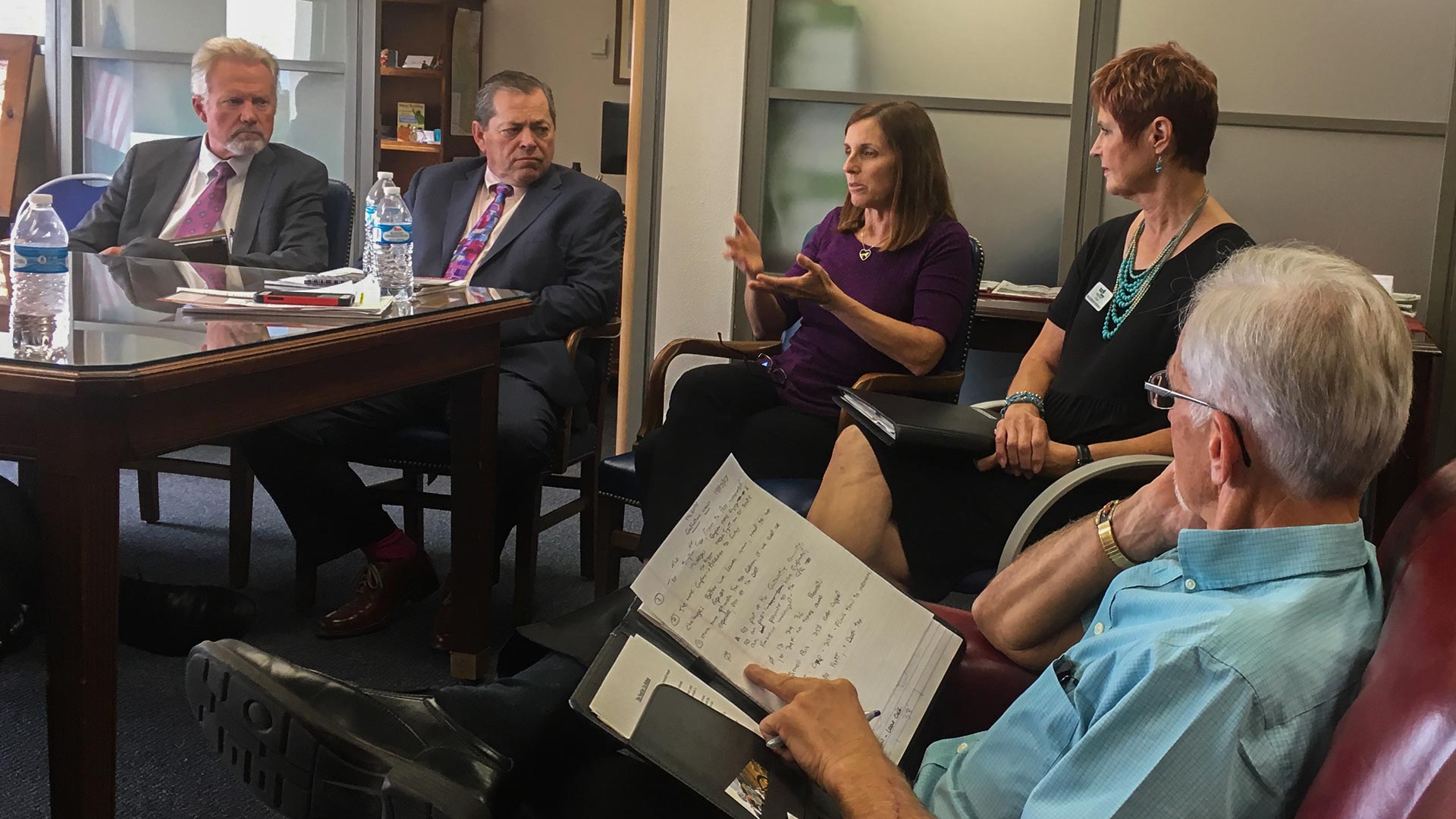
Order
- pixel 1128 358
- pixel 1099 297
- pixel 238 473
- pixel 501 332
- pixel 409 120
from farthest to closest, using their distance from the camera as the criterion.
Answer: pixel 409 120 → pixel 238 473 → pixel 501 332 → pixel 1099 297 → pixel 1128 358

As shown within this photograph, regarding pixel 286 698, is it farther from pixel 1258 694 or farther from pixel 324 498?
pixel 324 498

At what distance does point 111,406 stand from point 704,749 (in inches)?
32.8

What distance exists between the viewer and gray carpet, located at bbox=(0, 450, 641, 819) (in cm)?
194

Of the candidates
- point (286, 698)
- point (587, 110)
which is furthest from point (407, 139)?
point (286, 698)

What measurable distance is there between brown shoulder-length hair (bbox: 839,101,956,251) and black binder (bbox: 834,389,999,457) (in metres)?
0.61

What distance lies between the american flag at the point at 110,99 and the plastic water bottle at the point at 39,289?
9.53ft

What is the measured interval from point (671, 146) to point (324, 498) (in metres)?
1.54

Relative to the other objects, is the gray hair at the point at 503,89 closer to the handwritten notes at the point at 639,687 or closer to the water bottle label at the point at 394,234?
the water bottle label at the point at 394,234

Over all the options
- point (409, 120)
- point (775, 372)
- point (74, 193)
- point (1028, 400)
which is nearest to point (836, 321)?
point (775, 372)

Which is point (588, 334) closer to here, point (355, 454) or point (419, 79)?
point (355, 454)

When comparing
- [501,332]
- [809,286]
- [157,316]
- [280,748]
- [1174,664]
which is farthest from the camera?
[501,332]

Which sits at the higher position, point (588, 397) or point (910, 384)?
point (910, 384)

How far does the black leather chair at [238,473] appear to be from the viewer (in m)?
2.90

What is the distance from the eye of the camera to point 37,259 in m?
1.72
